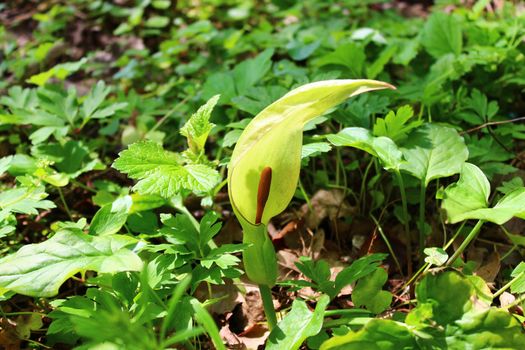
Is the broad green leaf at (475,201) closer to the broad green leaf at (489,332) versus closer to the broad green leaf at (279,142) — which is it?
the broad green leaf at (489,332)

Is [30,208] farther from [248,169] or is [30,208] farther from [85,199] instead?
[248,169]

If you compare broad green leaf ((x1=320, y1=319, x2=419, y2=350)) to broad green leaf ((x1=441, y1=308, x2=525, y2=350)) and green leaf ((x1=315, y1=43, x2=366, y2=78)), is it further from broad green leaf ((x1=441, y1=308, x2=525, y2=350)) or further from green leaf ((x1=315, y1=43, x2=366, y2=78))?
green leaf ((x1=315, y1=43, x2=366, y2=78))

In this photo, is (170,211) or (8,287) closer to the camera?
(8,287)

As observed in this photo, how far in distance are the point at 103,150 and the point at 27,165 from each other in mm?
454

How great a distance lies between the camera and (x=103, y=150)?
1987mm

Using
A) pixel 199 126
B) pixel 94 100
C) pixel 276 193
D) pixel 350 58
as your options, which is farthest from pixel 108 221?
pixel 350 58

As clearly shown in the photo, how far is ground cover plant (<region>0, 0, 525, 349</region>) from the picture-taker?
987 millimetres

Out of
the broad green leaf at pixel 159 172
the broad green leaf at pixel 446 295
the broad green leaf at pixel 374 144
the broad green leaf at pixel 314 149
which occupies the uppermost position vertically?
the broad green leaf at pixel 159 172

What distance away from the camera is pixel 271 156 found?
996mm

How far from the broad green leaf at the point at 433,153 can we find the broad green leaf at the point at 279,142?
0.39 metres

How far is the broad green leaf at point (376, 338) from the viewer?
94 cm

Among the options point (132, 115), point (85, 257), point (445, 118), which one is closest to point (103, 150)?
point (132, 115)

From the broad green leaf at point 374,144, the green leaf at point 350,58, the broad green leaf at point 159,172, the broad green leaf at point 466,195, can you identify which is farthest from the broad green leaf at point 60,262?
the green leaf at point 350,58

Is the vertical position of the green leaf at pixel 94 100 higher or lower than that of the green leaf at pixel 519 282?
higher
